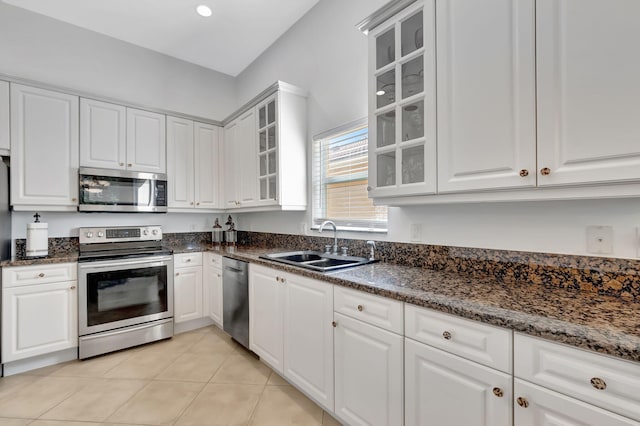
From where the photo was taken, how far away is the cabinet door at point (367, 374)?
139 cm

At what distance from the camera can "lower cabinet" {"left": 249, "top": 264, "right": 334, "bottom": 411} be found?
1.80 m

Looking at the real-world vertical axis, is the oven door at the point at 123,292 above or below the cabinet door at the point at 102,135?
below

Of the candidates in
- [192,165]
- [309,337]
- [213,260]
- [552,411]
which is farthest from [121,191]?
[552,411]

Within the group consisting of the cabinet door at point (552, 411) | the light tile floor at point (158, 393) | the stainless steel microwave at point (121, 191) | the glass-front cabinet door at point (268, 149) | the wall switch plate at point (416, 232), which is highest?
the glass-front cabinet door at point (268, 149)

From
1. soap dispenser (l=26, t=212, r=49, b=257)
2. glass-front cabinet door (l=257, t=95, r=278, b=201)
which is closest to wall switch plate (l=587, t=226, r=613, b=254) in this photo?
glass-front cabinet door (l=257, t=95, r=278, b=201)

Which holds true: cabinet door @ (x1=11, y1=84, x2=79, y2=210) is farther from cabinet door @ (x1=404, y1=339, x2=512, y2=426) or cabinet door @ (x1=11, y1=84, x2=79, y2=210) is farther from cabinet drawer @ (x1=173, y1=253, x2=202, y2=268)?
cabinet door @ (x1=404, y1=339, x2=512, y2=426)

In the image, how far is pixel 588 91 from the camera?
1068 mm

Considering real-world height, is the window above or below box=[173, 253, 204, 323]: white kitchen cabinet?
above

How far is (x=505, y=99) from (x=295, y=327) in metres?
1.78

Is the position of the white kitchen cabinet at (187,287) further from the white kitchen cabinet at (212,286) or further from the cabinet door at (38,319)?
the cabinet door at (38,319)

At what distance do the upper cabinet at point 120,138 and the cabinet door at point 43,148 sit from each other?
3.6 inches

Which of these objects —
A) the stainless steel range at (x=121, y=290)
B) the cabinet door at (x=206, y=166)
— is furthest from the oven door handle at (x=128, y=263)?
the cabinet door at (x=206, y=166)

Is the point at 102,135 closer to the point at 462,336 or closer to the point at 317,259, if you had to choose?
the point at 317,259

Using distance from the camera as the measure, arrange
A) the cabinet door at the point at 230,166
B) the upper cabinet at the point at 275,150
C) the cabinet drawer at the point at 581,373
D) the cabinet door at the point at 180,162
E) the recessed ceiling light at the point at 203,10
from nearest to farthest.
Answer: the cabinet drawer at the point at 581,373 → the upper cabinet at the point at 275,150 → the recessed ceiling light at the point at 203,10 → the cabinet door at the point at 180,162 → the cabinet door at the point at 230,166
